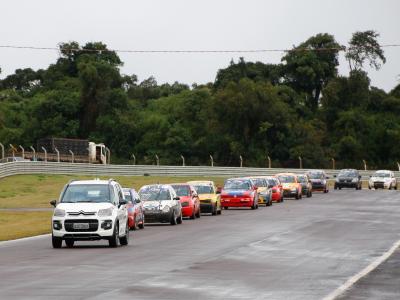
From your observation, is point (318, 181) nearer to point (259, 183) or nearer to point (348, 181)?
point (348, 181)

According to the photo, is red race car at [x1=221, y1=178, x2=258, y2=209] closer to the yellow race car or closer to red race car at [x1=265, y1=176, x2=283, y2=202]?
the yellow race car

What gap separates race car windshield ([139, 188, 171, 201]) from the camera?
42.8 meters

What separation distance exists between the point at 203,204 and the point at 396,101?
8718 cm

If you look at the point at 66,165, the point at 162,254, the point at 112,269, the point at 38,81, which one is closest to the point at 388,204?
the point at 66,165

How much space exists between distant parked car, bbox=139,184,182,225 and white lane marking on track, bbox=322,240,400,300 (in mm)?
13573

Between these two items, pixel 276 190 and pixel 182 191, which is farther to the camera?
pixel 276 190

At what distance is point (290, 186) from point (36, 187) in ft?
52.4

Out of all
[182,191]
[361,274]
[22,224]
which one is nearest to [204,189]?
[182,191]

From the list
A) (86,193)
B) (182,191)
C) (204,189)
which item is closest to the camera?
(86,193)

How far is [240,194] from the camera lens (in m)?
57.4

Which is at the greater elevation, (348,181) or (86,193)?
(348,181)

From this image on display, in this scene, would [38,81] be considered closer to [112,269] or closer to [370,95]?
[370,95]

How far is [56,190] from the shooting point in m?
74.2

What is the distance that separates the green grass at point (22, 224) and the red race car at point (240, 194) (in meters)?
9.63
